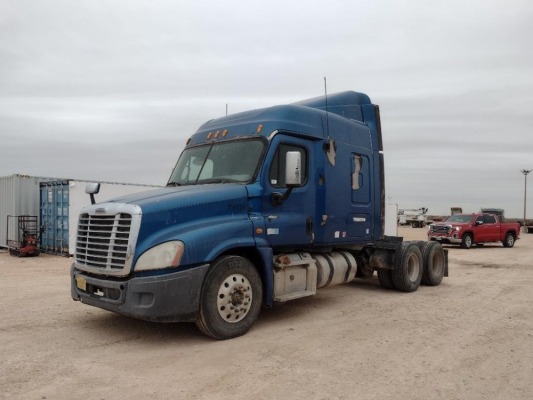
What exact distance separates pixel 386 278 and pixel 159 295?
5.72 meters

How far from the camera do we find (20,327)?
257 inches

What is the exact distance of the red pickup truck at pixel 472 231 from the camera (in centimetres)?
2311

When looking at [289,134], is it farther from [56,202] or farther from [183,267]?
[56,202]

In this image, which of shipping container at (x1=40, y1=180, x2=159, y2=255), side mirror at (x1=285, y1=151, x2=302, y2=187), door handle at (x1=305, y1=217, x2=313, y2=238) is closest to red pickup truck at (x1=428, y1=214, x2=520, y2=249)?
shipping container at (x1=40, y1=180, x2=159, y2=255)

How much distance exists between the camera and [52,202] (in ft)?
60.4

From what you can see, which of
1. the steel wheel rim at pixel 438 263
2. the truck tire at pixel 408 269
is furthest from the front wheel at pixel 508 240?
the truck tire at pixel 408 269

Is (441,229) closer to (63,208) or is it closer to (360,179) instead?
(360,179)

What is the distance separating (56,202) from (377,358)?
52.8ft

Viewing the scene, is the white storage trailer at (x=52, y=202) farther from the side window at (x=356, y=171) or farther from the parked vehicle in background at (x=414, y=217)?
the parked vehicle in background at (x=414, y=217)

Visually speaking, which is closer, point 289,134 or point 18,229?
point 289,134

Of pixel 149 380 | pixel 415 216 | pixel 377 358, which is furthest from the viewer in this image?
pixel 415 216

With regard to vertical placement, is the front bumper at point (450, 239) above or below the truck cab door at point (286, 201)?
below

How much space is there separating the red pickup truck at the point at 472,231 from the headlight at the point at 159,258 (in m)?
20.4

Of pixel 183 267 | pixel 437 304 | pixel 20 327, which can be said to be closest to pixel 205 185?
pixel 183 267
